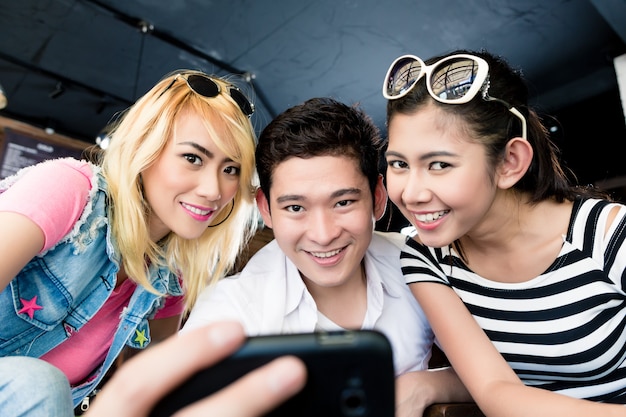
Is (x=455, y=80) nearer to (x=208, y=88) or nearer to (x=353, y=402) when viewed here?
(x=208, y=88)

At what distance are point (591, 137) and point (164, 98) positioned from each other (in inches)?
171

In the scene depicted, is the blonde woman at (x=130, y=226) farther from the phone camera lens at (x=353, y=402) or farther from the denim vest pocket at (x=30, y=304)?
the phone camera lens at (x=353, y=402)

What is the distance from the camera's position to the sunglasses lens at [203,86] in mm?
1599

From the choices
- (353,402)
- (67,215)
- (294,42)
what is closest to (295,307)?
(67,215)

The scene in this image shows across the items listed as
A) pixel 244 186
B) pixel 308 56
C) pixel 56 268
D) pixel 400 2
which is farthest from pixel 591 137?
pixel 56 268

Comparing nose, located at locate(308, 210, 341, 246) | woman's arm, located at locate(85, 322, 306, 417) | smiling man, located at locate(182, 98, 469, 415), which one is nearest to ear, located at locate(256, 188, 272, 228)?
smiling man, located at locate(182, 98, 469, 415)

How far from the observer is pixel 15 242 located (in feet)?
3.38

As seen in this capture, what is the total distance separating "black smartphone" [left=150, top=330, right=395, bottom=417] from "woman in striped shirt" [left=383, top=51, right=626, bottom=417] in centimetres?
79

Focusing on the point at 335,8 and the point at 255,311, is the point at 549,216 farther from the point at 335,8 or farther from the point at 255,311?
the point at 335,8

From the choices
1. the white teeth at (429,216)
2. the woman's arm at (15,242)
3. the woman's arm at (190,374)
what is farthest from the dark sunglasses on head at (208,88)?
the woman's arm at (190,374)

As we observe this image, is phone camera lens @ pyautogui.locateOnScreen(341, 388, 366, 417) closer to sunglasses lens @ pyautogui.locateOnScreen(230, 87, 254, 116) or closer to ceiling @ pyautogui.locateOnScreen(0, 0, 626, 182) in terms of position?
sunglasses lens @ pyautogui.locateOnScreen(230, 87, 254, 116)

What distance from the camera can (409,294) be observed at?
5.15 feet

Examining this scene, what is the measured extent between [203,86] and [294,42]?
2.12 metres

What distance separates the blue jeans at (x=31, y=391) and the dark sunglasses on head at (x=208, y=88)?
39.9 inches
